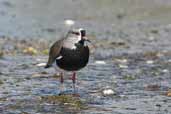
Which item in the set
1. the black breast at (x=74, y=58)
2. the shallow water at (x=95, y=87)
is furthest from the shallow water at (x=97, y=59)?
the black breast at (x=74, y=58)

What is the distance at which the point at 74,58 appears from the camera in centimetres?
900

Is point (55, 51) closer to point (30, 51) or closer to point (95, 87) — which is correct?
point (95, 87)

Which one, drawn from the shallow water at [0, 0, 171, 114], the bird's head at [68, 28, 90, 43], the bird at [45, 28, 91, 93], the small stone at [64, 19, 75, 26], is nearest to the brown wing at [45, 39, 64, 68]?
the bird at [45, 28, 91, 93]

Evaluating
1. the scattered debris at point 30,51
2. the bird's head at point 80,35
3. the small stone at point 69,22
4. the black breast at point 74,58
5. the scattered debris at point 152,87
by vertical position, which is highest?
the small stone at point 69,22

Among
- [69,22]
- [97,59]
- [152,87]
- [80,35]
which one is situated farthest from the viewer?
[69,22]

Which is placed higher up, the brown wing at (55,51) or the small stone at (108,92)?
the brown wing at (55,51)

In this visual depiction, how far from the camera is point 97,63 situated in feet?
40.0

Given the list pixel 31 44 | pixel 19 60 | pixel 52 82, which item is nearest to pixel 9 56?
pixel 19 60

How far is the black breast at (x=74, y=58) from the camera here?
8.96 metres

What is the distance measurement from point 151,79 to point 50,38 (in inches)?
216

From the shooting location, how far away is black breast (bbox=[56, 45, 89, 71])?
29.4ft

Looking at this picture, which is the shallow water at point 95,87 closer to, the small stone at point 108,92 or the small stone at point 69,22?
the small stone at point 108,92

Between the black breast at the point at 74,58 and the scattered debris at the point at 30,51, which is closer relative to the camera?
the black breast at the point at 74,58

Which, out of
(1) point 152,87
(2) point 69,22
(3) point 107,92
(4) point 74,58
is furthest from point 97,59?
(2) point 69,22
